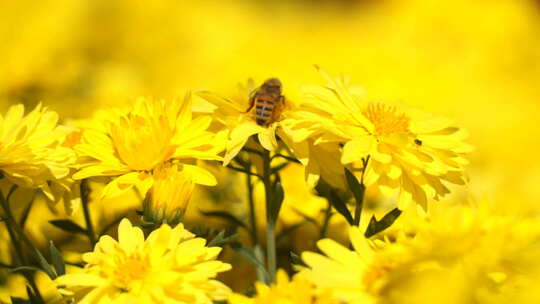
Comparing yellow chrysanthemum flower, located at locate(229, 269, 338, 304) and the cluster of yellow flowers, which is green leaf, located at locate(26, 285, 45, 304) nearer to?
the cluster of yellow flowers

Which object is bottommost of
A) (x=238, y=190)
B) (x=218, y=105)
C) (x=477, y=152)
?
(x=238, y=190)

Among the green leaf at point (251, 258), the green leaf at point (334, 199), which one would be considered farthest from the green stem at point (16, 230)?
the green leaf at point (334, 199)

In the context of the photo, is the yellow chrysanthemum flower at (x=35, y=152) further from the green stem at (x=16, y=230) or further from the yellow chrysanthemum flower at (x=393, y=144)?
the yellow chrysanthemum flower at (x=393, y=144)

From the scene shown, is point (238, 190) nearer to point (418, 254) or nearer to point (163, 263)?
point (163, 263)

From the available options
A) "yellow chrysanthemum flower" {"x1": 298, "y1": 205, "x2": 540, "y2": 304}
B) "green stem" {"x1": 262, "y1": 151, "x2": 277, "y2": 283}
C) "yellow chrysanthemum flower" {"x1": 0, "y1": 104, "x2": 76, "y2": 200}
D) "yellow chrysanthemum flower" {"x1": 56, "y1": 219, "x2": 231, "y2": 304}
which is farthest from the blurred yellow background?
"yellow chrysanthemum flower" {"x1": 298, "y1": 205, "x2": 540, "y2": 304}

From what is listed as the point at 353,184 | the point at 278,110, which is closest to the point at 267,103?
the point at 278,110

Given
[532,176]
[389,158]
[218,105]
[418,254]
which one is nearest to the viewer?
[418,254]

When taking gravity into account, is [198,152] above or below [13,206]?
above

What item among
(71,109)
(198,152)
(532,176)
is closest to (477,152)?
(532,176)

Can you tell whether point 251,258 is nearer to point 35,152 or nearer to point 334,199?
point 334,199
